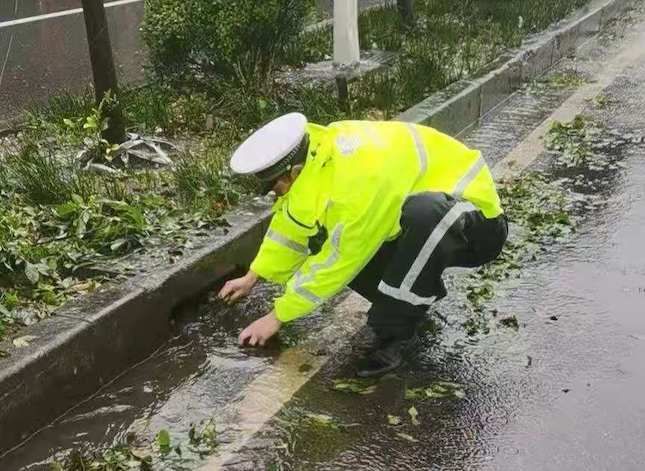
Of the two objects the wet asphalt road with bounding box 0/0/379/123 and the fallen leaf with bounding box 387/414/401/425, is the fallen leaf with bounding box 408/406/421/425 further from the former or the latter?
the wet asphalt road with bounding box 0/0/379/123

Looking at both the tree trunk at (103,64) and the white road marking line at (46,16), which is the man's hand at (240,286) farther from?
the white road marking line at (46,16)

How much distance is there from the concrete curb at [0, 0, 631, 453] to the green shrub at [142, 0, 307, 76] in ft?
7.21

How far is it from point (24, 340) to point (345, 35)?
398 cm

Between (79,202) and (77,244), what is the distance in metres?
0.35

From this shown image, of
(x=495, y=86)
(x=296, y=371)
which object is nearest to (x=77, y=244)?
(x=296, y=371)

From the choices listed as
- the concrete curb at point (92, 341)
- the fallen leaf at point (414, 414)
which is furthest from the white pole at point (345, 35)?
the fallen leaf at point (414, 414)

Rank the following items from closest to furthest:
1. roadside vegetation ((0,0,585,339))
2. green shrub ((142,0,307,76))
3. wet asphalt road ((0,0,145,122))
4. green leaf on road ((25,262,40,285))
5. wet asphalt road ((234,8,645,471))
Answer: wet asphalt road ((234,8,645,471)), green leaf on road ((25,262,40,285)), roadside vegetation ((0,0,585,339)), green shrub ((142,0,307,76)), wet asphalt road ((0,0,145,122))

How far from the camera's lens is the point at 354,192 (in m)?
3.14

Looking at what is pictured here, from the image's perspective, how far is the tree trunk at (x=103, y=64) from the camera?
16.7ft

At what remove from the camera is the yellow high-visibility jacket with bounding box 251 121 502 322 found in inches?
125

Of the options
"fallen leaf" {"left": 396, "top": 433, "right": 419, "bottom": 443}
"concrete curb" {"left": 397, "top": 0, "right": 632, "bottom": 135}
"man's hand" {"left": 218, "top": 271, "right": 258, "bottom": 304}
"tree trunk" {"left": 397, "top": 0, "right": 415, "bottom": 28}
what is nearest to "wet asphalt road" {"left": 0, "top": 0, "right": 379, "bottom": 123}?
"tree trunk" {"left": 397, "top": 0, "right": 415, "bottom": 28}

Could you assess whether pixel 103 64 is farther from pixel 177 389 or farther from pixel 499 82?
pixel 499 82

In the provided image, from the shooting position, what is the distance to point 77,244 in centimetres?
396

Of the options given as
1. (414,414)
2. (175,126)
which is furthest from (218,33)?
(414,414)
